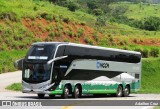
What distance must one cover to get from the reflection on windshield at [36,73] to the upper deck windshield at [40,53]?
37 cm

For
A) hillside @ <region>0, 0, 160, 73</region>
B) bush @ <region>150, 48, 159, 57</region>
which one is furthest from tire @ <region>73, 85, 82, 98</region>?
bush @ <region>150, 48, 159, 57</region>

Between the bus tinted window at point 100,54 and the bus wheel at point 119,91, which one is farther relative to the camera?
the bus wheel at point 119,91

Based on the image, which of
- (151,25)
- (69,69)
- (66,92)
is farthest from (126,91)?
(151,25)

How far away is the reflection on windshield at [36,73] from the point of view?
92.4ft

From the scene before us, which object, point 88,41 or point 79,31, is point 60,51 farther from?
point 79,31

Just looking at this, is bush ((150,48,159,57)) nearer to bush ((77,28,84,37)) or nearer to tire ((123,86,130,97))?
bush ((77,28,84,37))

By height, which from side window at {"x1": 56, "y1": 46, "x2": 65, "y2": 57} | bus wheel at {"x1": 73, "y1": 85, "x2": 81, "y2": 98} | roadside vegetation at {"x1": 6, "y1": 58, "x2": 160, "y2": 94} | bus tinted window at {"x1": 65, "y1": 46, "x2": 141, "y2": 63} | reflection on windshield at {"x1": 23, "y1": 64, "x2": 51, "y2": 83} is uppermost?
side window at {"x1": 56, "y1": 46, "x2": 65, "y2": 57}

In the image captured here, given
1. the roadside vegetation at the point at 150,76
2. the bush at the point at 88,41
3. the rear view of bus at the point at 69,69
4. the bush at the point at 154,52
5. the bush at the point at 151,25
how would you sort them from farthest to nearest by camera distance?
the bush at the point at 151,25 → the bush at the point at 88,41 → the bush at the point at 154,52 → the roadside vegetation at the point at 150,76 → the rear view of bus at the point at 69,69

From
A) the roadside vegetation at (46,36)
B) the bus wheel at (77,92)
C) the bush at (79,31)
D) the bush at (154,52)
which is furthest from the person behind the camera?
the bush at (79,31)

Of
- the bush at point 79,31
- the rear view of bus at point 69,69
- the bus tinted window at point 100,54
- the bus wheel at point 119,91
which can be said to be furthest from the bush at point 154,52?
the rear view of bus at point 69,69

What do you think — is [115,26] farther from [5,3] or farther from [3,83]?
[3,83]

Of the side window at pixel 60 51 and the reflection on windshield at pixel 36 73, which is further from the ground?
the side window at pixel 60 51

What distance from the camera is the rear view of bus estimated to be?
28203 millimetres

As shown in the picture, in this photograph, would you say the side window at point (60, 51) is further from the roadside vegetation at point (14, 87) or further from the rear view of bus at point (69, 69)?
the roadside vegetation at point (14, 87)
